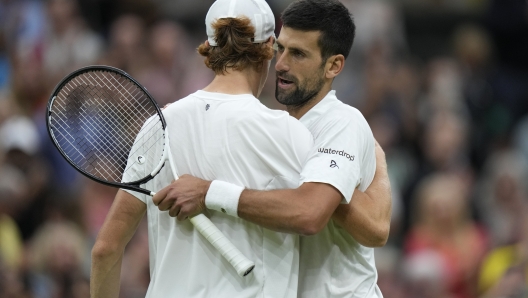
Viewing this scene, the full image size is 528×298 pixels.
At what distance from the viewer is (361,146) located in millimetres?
4402

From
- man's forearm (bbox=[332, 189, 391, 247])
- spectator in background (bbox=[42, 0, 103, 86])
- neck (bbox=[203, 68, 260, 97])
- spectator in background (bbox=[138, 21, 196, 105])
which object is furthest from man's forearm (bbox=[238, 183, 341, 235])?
spectator in background (bbox=[42, 0, 103, 86])

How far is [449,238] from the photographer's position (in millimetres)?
8852

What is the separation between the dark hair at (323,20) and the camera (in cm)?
457

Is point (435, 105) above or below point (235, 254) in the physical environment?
below

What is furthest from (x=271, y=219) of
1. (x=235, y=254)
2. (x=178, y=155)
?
(x=178, y=155)

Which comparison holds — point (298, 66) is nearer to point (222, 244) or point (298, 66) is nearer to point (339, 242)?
point (339, 242)

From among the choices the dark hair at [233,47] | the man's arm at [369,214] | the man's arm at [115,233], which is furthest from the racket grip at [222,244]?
the dark hair at [233,47]

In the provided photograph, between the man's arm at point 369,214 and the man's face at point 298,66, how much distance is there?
0.56 meters

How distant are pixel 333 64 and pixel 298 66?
0.70ft

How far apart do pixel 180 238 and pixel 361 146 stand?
96 cm

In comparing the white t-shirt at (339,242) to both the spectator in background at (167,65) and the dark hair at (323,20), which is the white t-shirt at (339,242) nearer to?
the dark hair at (323,20)

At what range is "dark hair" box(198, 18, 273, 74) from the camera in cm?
421

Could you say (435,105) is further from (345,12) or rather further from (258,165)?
(258,165)

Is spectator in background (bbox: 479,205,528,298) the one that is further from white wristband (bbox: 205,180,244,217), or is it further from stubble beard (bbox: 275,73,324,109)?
white wristband (bbox: 205,180,244,217)
